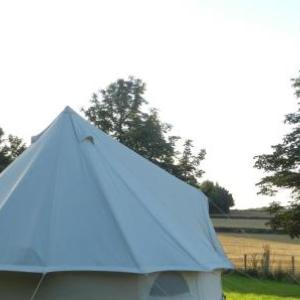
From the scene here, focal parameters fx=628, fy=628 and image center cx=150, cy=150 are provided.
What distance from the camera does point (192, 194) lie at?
10391 mm

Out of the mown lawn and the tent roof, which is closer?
the tent roof

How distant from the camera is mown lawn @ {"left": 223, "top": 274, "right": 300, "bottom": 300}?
1717cm

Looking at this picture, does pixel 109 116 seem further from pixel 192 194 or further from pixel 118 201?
pixel 118 201

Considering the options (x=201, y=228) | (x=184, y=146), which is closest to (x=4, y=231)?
(x=201, y=228)

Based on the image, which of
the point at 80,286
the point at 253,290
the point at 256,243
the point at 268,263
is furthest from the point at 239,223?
the point at 80,286

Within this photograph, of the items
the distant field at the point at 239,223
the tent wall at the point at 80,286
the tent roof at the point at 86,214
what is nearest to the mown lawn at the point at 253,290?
the tent roof at the point at 86,214

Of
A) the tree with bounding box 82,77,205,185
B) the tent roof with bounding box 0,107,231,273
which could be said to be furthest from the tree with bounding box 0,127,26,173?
the tent roof with bounding box 0,107,231,273

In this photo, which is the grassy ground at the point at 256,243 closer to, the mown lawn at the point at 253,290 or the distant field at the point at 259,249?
the distant field at the point at 259,249

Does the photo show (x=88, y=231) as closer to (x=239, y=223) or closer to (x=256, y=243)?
(x=239, y=223)

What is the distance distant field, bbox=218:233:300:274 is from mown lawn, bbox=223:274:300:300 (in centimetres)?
287

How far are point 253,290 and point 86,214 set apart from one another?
13.6 m

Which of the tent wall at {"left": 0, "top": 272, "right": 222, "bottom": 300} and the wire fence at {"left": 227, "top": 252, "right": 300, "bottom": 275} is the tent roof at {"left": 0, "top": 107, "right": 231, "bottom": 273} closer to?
the tent wall at {"left": 0, "top": 272, "right": 222, "bottom": 300}

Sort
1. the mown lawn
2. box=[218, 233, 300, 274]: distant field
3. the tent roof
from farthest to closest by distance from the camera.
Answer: box=[218, 233, 300, 274]: distant field → the mown lawn → the tent roof

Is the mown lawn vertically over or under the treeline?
under
